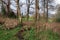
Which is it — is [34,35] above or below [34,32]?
below

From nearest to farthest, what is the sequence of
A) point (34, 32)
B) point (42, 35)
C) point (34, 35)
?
point (42, 35)
point (34, 35)
point (34, 32)

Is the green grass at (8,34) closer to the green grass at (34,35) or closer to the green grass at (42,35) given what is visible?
the green grass at (34,35)

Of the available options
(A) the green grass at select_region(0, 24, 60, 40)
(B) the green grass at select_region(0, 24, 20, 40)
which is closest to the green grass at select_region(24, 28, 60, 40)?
(A) the green grass at select_region(0, 24, 60, 40)

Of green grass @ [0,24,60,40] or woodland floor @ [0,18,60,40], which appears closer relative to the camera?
green grass @ [0,24,60,40]

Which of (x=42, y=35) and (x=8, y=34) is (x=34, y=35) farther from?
(x=8, y=34)

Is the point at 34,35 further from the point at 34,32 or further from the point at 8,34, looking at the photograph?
the point at 8,34

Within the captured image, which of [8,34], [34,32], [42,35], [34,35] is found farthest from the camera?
[8,34]

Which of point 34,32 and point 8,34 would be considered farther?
point 8,34

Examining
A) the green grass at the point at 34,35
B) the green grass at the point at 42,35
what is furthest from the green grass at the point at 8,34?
the green grass at the point at 42,35

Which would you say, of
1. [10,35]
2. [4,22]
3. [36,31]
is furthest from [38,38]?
[4,22]

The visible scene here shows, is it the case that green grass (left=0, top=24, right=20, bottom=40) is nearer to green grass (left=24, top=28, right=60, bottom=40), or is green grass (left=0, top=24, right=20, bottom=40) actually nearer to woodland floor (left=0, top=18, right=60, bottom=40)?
woodland floor (left=0, top=18, right=60, bottom=40)

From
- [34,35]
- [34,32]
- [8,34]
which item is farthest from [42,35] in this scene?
[8,34]

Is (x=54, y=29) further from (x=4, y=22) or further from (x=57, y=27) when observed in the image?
(x=4, y=22)

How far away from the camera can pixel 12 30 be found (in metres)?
23.2
